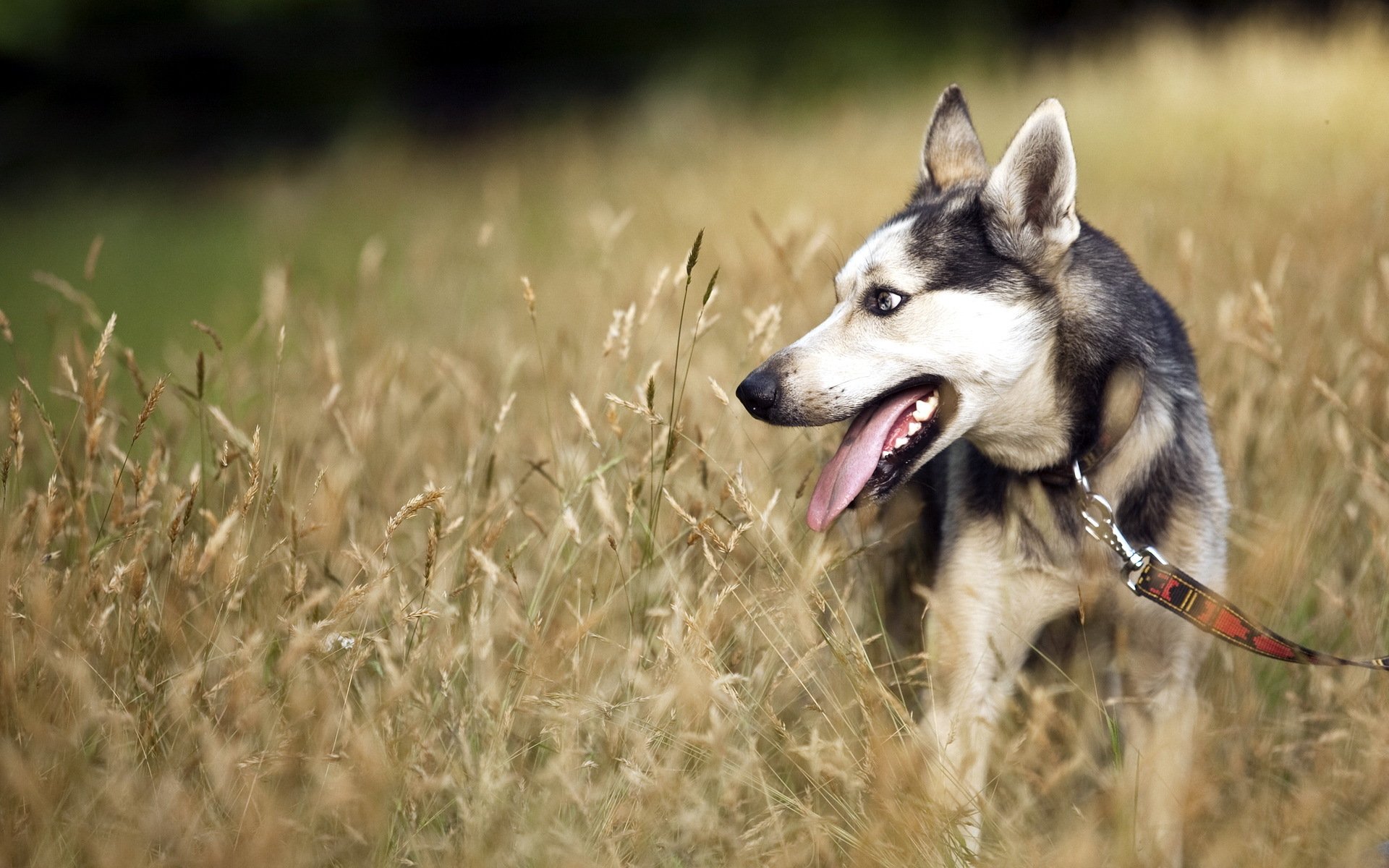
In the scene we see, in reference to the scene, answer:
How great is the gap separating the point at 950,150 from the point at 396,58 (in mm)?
12495

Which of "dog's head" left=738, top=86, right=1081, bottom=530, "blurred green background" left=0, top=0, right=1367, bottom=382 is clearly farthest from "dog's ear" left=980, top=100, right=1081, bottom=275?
"blurred green background" left=0, top=0, right=1367, bottom=382

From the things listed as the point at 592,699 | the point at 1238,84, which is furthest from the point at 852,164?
the point at 592,699

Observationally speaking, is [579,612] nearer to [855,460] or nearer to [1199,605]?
[855,460]

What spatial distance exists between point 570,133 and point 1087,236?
9.53 metres

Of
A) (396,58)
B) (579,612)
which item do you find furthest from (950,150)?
(396,58)

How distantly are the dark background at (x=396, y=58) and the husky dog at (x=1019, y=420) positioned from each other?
1048 cm

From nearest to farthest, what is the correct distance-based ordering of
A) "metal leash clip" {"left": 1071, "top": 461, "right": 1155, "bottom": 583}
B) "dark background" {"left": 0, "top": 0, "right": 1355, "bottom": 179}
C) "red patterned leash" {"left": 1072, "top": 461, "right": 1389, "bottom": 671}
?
"red patterned leash" {"left": 1072, "top": 461, "right": 1389, "bottom": 671}, "metal leash clip" {"left": 1071, "top": 461, "right": 1155, "bottom": 583}, "dark background" {"left": 0, "top": 0, "right": 1355, "bottom": 179}

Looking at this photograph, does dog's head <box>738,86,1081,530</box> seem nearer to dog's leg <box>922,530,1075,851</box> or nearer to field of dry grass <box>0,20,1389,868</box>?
field of dry grass <box>0,20,1389,868</box>

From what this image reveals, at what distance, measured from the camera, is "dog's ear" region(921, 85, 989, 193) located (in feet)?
9.34

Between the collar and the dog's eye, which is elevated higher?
the dog's eye

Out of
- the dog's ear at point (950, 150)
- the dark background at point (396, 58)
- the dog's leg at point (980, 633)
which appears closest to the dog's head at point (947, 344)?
the dog's leg at point (980, 633)

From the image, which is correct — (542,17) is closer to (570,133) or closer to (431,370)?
(570,133)

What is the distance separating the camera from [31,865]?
1583 millimetres

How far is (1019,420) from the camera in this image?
2291mm
